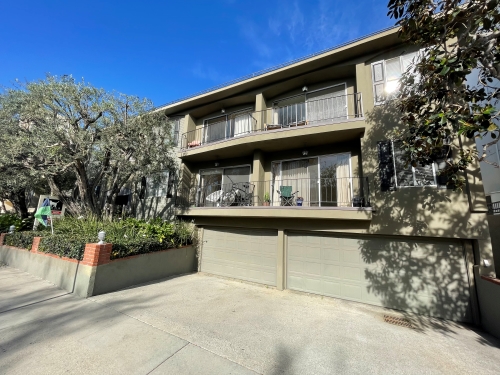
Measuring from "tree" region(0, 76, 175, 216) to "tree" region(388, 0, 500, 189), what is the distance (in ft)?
29.3

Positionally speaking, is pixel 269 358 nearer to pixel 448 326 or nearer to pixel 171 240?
pixel 448 326

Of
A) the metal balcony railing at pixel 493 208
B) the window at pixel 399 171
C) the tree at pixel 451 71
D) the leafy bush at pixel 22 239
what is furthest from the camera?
the metal balcony railing at pixel 493 208

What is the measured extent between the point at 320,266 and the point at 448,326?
331 cm

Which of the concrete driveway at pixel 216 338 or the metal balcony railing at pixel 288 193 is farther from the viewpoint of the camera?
the metal balcony railing at pixel 288 193

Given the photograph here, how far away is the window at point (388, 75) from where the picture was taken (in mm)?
7113

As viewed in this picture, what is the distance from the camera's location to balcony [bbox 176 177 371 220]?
688cm

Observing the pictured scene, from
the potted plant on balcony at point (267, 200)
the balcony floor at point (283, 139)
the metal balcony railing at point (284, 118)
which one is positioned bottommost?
the potted plant on balcony at point (267, 200)

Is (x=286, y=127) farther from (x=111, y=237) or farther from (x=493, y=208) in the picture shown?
(x=493, y=208)

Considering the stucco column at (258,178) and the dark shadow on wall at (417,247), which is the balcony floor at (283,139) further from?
the dark shadow on wall at (417,247)

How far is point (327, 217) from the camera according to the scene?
6812 mm

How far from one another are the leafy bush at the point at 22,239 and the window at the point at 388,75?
13.4 m

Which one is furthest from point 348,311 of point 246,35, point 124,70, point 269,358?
point 124,70

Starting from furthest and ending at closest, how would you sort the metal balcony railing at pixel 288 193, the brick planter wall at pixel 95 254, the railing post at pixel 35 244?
the railing post at pixel 35 244 < the metal balcony railing at pixel 288 193 < the brick planter wall at pixel 95 254

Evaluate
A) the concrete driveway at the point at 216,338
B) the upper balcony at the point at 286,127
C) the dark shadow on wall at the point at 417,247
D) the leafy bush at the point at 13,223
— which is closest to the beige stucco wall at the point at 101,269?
the concrete driveway at the point at 216,338
